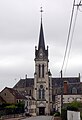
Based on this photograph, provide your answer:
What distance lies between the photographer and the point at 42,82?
123250 mm

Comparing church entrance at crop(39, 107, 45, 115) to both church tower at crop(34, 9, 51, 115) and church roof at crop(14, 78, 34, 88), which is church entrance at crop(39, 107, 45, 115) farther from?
church roof at crop(14, 78, 34, 88)

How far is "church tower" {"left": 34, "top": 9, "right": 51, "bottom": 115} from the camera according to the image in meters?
122

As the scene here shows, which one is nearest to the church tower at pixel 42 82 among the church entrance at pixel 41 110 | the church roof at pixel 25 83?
the church entrance at pixel 41 110

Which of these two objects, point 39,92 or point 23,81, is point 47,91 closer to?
point 39,92

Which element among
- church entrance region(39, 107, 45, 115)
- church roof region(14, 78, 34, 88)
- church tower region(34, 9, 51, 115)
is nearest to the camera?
church tower region(34, 9, 51, 115)

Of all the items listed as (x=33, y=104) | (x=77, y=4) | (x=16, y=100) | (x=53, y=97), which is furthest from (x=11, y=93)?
(x=77, y=4)

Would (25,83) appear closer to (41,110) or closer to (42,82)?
(42,82)

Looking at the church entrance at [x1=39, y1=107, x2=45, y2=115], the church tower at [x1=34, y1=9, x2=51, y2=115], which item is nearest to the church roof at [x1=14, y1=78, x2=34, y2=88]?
the church tower at [x1=34, y1=9, x2=51, y2=115]

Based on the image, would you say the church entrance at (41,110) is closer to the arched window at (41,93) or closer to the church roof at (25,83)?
the arched window at (41,93)

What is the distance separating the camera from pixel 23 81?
141875 mm

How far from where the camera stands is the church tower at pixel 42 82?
122 metres

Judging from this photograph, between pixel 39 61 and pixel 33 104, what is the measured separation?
14.3 metres

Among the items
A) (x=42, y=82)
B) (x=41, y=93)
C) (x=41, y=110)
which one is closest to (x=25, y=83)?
(x=42, y=82)

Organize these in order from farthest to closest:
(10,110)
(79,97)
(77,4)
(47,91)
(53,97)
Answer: (53,97) < (47,91) < (79,97) < (10,110) < (77,4)
